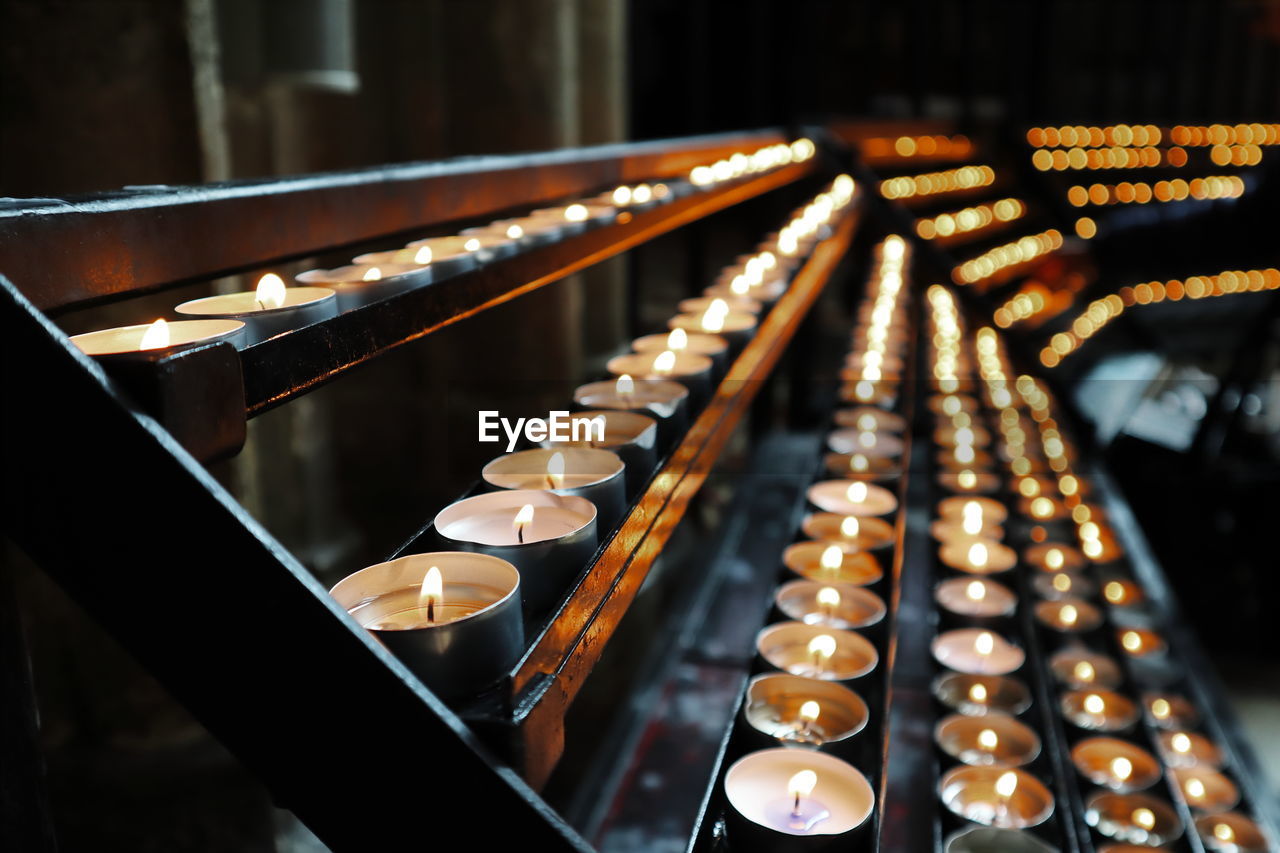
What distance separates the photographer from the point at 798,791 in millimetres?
958

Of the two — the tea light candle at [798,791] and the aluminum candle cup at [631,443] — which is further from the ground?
the aluminum candle cup at [631,443]

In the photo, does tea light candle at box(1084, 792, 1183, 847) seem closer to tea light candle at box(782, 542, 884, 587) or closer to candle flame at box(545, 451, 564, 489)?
tea light candle at box(782, 542, 884, 587)

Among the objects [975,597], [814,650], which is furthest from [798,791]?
[975,597]

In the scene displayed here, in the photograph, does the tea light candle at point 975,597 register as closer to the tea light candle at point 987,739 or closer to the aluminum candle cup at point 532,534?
the tea light candle at point 987,739

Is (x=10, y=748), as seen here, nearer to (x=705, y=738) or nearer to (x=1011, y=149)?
→ (x=705, y=738)

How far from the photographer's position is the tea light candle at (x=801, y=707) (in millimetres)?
1093

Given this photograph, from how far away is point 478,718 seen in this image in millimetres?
526

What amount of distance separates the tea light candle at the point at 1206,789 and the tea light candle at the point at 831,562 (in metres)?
0.83

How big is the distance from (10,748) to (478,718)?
29 centimetres

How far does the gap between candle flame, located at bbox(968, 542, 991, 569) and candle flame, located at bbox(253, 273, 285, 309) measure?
4.40ft

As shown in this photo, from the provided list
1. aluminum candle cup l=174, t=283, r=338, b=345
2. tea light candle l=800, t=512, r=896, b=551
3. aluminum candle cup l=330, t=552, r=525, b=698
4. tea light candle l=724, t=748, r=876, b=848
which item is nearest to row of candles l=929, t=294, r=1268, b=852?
tea light candle l=800, t=512, r=896, b=551

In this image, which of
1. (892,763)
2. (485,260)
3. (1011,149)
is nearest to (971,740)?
(892,763)

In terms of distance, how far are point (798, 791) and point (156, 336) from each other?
0.72 meters

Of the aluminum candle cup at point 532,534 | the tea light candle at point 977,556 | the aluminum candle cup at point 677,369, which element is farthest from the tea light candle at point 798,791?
the tea light candle at point 977,556
